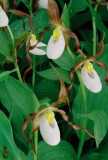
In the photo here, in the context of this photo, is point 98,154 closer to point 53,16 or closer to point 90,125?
point 90,125

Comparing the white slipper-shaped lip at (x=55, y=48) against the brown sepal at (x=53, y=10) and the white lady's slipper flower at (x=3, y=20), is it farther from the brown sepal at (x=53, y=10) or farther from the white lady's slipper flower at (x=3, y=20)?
the white lady's slipper flower at (x=3, y=20)

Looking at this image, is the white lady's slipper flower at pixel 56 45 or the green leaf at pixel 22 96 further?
the white lady's slipper flower at pixel 56 45

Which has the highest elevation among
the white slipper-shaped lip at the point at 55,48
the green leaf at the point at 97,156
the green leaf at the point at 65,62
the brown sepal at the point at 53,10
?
the brown sepal at the point at 53,10

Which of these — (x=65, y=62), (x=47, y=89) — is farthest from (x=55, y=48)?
(x=47, y=89)

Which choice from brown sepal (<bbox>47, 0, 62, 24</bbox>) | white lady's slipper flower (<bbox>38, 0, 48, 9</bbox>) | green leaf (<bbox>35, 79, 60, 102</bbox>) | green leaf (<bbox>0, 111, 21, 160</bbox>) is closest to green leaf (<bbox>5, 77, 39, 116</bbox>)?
green leaf (<bbox>0, 111, 21, 160</bbox>)

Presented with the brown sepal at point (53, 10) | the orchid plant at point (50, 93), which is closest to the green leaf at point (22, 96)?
the orchid plant at point (50, 93)

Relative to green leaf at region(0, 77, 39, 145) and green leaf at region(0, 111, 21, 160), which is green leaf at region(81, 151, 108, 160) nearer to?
green leaf at region(0, 77, 39, 145)

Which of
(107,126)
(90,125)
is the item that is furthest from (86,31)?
(107,126)
